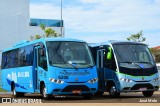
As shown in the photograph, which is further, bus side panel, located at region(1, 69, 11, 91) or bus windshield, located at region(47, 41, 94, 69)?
bus side panel, located at region(1, 69, 11, 91)

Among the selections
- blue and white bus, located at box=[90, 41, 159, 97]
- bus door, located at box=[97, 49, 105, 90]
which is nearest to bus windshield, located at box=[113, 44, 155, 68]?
blue and white bus, located at box=[90, 41, 159, 97]

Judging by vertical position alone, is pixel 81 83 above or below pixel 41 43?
below

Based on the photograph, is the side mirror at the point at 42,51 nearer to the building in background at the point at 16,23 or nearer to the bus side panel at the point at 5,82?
the bus side panel at the point at 5,82

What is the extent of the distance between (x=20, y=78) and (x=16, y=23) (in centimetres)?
5034

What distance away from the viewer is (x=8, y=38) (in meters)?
73.0

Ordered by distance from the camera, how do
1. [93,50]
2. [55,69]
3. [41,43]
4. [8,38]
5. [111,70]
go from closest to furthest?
[55,69]
[41,43]
[111,70]
[93,50]
[8,38]

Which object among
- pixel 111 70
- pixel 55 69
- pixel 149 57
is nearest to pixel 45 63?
pixel 55 69

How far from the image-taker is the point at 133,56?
2247 centimetres

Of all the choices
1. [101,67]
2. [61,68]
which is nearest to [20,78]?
[101,67]

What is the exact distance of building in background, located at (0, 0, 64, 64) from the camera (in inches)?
2867

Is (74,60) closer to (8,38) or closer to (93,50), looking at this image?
(93,50)

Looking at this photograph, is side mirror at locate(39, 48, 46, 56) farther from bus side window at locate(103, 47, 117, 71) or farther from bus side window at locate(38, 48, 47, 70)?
bus side window at locate(103, 47, 117, 71)

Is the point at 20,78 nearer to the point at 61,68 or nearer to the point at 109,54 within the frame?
the point at 109,54

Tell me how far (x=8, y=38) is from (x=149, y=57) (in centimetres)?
5251
